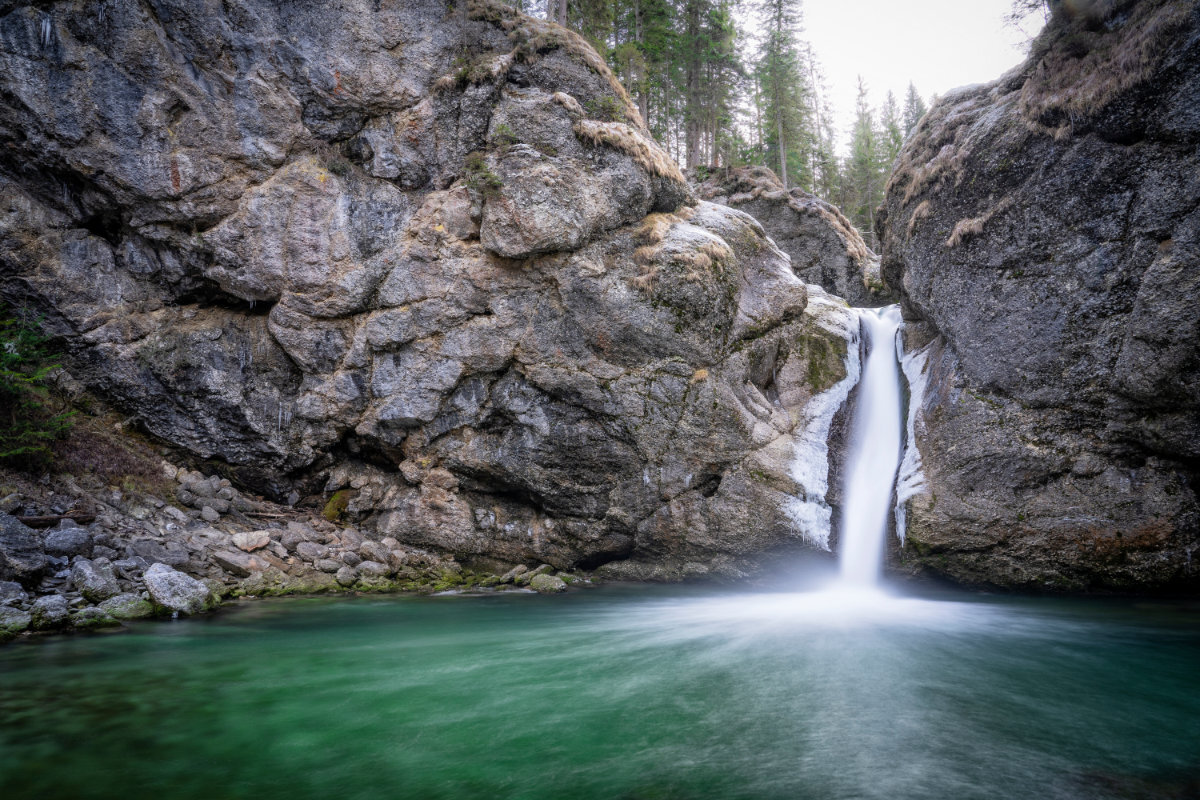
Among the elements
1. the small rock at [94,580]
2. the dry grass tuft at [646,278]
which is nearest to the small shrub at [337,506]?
the small rock at [94,580]

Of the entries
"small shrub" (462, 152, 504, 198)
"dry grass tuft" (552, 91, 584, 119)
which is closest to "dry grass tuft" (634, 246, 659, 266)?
"small shrub" (462, 152, 504, 198)

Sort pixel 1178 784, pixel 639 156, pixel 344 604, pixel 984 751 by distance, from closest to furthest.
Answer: pixel 1178 784, pixel 984 751, pixel 344 604, pixel 639 156

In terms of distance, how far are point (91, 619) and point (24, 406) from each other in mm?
5728

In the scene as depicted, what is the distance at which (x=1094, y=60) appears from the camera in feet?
31.6

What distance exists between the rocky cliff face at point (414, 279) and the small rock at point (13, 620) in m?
6.24

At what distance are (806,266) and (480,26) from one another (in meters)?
14.5

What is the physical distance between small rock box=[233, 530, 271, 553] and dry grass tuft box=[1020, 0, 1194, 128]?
1679 centimetres

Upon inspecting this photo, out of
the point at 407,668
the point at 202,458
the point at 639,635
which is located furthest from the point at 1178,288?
the point at 202,458

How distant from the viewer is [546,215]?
40.7ft

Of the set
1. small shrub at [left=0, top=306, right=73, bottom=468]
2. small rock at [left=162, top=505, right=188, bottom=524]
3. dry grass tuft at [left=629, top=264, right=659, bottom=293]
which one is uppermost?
dry grass tuft at [left=629, top=264, right=659, bottom=293]

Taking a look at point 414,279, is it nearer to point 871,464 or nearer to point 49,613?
point 49,613

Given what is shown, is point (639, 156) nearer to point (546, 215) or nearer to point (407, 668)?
point (546, 215)

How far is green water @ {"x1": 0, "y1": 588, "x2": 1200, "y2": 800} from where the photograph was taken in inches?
165

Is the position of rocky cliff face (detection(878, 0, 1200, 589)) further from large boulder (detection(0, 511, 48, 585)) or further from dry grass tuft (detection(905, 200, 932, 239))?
large boulder (detection(0, 511, 48, 585))
